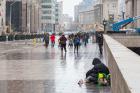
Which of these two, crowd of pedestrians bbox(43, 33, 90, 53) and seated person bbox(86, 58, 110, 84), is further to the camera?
crowd of pedestrians bbox(43, 33, 90, 53)

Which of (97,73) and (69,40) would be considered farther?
(69,40)

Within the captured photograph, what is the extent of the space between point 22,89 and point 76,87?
1676 millimetres

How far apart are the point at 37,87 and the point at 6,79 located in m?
3.07

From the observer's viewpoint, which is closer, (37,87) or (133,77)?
(133,77)

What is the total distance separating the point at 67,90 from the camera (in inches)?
603

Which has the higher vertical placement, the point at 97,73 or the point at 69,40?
the point at 97,73

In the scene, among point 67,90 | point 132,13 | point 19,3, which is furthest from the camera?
point 19,3

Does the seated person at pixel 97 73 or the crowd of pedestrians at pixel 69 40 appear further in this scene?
the crowd of pedestrians at pixel 69 40

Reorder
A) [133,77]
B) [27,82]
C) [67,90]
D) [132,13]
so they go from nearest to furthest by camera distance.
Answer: [133,77] < [67,90] < [27,82] < [132,13]

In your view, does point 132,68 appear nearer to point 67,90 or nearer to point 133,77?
point 133,77

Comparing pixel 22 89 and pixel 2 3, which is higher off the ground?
pixel 2 3

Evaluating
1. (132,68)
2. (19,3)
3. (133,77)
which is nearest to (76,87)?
(132,68)

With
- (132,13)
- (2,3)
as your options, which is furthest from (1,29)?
(132,13)

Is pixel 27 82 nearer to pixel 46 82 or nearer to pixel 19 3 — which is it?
pixel 46 82
